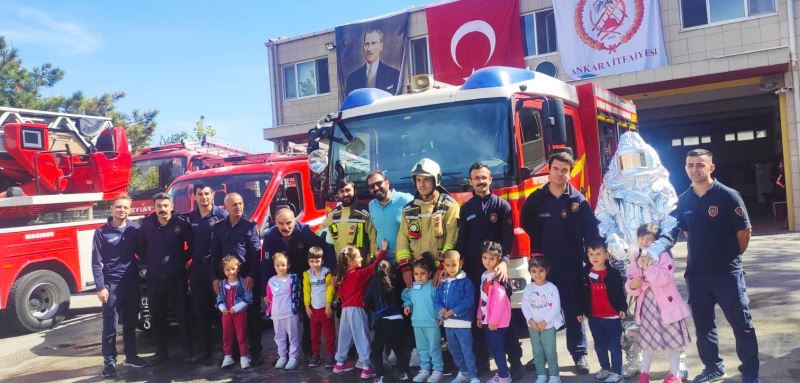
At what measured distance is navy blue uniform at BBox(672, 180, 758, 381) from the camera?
4258 millimetres

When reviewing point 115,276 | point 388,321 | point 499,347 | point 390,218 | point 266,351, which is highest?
point 390,218

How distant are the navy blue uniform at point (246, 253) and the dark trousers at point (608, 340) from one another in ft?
10.2

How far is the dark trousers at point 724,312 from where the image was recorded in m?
4.25

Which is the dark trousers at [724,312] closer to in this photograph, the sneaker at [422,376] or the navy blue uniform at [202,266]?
the sneaker at [422,376]

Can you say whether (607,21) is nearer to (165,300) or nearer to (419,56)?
(419,56)

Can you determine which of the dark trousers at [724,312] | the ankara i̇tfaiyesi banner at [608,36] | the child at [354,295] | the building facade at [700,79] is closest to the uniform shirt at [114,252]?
the child at [354,295]

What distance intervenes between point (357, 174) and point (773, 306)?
4954mm

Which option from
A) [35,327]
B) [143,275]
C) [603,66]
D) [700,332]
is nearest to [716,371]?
[700,332]

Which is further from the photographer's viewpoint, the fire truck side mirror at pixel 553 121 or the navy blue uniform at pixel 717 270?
the fire truck side mirror at pixel 553 121

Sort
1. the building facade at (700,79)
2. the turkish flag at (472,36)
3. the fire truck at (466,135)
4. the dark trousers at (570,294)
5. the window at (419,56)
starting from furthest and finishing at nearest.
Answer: the window at (419,56), the turkish flag at (472,36), the building facade at (700,79), the fire truck at (466,135), the dark trousers at (570,294)

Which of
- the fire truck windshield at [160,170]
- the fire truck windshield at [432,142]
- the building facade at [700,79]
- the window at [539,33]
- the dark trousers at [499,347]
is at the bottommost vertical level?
the dark trousers at [499,347]

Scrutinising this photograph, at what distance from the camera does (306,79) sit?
1998 cm

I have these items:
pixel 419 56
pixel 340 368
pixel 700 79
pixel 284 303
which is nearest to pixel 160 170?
pixel 284 303

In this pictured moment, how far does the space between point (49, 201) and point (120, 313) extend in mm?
3661
